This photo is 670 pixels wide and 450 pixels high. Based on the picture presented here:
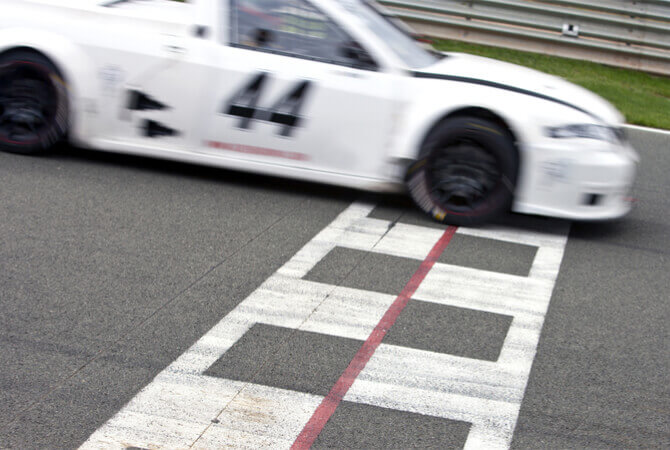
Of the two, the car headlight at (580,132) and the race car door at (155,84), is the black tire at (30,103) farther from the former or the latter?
the car headlight at (580,132)

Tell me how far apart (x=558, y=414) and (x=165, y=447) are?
1652mm

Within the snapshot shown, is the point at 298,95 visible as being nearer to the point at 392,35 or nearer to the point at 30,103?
the point at 392,35

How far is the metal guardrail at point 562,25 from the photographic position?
48.3ft

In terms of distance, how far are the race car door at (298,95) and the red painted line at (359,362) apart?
108cm

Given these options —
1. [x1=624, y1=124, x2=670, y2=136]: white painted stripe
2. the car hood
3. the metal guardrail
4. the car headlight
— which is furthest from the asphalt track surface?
the metal guardrail

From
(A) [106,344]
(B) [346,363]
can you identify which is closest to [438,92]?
(B) [346,363]

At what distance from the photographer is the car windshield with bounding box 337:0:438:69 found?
6754 millimetres

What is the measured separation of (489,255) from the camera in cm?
606

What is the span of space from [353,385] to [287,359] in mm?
372

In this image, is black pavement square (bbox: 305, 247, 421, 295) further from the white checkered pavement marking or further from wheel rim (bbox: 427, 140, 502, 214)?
wheel rim (bbox: 427, 140, 502, 214)

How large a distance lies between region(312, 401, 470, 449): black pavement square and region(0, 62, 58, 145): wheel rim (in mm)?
4093

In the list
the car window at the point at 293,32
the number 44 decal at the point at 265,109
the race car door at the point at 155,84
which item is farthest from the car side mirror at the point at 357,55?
the race car door at the point at 155,84

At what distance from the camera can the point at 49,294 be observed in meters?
4.76

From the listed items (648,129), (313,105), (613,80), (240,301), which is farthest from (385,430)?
(613,80)
